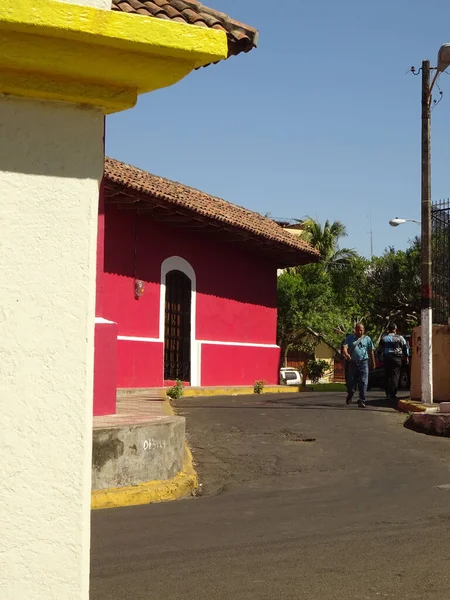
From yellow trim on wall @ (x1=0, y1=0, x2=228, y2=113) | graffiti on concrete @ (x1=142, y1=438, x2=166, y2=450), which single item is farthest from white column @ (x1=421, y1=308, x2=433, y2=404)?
yellow trim on wall @ (x1=0, y1=0, x2=228, y2=113)

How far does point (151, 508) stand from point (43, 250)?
5364 mm

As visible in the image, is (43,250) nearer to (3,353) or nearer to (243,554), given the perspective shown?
(3,353)

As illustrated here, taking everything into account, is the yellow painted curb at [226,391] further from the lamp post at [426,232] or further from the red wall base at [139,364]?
the lamp post at [426,232]

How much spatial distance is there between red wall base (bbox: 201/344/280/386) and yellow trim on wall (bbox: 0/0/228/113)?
19338 mm

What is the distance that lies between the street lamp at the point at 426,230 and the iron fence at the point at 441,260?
31 cm

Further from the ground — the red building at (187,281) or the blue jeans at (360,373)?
the red building at (187,281)

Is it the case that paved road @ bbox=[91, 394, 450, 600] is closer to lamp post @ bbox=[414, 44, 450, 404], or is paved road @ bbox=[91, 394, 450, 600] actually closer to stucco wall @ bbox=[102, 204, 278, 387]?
lamp post @ bbox=[414, 44, 450, 404]

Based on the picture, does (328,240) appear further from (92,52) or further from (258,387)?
(92,52)

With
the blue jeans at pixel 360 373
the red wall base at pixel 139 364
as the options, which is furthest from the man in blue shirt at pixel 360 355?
the red wall base at pixel 139 364

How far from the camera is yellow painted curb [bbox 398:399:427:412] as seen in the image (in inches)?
620

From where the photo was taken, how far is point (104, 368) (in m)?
10.4

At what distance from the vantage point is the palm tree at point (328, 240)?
50.3 metres

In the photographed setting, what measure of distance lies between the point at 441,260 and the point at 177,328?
22.7 feet

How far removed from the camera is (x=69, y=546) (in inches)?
114
